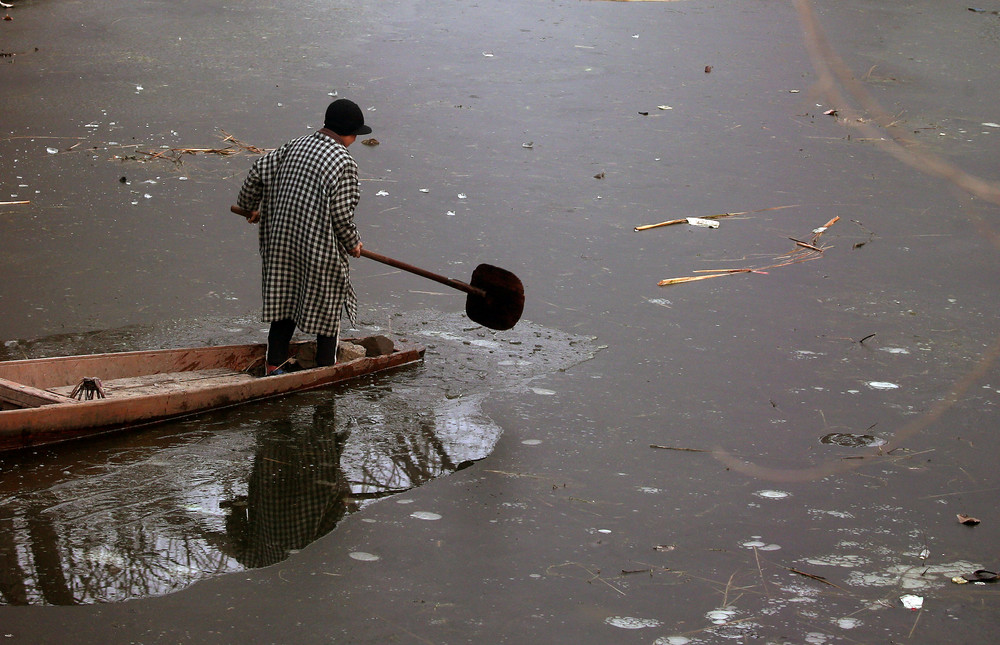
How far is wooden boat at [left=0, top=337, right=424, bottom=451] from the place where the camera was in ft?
14.4

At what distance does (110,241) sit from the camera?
7.16 meters

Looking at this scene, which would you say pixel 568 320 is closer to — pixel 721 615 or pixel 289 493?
pixel 289 493

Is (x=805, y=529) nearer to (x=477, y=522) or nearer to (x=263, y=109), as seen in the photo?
(x=477, y=522)

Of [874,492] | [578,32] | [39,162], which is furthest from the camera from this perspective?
[578,32]

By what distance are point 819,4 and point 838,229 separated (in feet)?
31.3

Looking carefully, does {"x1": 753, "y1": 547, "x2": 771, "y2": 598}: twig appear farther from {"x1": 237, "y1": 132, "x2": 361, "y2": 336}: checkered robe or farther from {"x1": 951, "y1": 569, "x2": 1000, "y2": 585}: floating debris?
{"x1": 237, "y1": 132, "x2": 361, "y2": 336}: checkered robe

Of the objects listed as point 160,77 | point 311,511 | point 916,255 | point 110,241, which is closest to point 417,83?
point 160,77

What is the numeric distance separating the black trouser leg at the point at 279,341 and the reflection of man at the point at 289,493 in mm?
500

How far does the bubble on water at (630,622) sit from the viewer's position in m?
3.59

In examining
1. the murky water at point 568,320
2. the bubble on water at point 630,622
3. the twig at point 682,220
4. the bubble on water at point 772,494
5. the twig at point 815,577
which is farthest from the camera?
the twig at point 682,220

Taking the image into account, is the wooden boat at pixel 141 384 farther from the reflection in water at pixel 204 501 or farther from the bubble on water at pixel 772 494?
the bubble on water at pixel 772 494

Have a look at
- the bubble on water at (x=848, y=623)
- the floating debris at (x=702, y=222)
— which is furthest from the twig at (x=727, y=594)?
the floating debris at (x=702, y=222)

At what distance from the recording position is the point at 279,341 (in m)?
5.38

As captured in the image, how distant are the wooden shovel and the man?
61 centimetres
